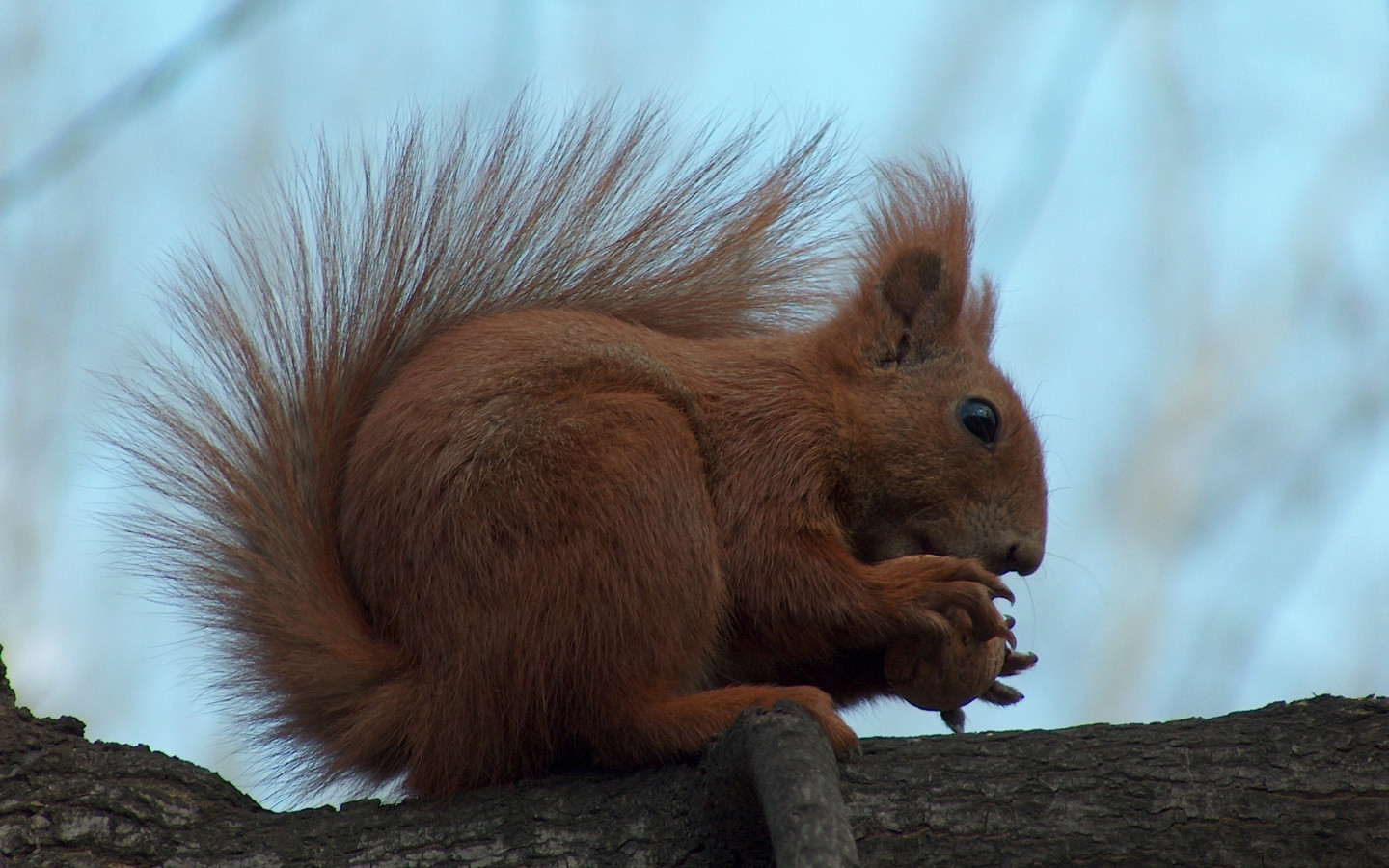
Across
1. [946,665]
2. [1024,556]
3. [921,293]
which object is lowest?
[946,665]

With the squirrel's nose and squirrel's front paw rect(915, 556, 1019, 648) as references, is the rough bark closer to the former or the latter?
squirrel's front paw rect(915, 556, 1019, 648)

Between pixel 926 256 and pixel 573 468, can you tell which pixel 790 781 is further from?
pixel 926 256

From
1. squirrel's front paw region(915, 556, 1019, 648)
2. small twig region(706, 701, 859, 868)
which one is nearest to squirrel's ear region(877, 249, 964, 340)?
squirrel's front paw region(915, 556, 1019, 648)

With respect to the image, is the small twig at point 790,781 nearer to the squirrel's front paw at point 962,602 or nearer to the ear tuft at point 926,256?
the squirrel's front paw at point 962,602

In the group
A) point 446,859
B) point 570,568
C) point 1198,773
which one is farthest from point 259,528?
point 1198,773

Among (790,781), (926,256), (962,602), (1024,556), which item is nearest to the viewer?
(790,781)

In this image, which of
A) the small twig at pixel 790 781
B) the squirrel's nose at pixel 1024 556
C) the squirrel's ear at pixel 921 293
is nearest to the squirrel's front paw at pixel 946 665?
the squirrel's nose at pixel 1024 556

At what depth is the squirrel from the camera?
221 centimetres

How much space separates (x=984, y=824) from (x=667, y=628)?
63 cm

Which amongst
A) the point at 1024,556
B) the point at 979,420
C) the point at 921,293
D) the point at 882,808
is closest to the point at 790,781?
the point at 882,808

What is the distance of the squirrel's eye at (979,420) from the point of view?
271 centimetres

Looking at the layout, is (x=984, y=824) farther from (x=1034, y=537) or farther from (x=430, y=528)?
(x=430, y=528)

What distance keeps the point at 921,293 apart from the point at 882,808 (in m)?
1.36

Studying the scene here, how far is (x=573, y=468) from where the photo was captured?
2.27 m
